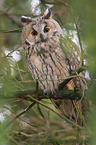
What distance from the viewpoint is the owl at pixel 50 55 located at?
1956mm

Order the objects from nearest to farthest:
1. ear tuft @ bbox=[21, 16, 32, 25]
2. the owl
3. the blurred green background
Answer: the blurred green background, the owl, ear tuft @ bbox=[21, 16, 32, 25]

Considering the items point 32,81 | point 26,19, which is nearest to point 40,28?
point 26,19

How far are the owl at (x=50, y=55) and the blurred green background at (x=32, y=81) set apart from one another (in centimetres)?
15

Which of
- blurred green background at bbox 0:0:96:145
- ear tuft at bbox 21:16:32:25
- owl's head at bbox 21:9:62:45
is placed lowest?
blurred green background at bbox 0:0:96:145

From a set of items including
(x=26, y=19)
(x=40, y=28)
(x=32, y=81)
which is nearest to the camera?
(x=32, y=81)

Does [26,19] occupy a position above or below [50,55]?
above

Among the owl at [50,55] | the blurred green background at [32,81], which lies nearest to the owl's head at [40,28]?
the owl at [50,55]

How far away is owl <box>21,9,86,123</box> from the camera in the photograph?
1956 mm

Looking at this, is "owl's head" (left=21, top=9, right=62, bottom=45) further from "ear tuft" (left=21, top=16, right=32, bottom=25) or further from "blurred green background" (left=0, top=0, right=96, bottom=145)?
"blurred green background" (left=0, top=0, right=96, bottom=145)

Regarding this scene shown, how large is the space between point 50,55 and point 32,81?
→ 579mm

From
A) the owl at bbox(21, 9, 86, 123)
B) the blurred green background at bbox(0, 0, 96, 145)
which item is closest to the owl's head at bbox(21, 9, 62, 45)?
the owl at bbox(21, 9, 86, 123)

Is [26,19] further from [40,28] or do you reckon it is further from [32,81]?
[32,81]

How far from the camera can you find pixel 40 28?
1.95m

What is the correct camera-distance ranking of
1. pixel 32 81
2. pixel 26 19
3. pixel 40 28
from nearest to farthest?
pixel 32 81 < pixel 40 28 < pixel 26 19
